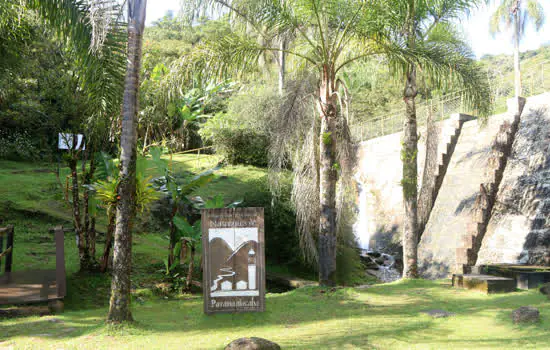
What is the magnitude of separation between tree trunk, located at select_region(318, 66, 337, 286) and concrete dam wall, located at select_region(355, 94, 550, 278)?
278cm

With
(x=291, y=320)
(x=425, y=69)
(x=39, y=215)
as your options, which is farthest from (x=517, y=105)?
(x=39, y=215)

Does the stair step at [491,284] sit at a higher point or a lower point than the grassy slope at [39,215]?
lower

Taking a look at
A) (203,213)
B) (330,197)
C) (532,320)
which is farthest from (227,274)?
(532,320)

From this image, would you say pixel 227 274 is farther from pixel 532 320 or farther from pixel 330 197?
pixel 532 320

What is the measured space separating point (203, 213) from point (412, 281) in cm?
549

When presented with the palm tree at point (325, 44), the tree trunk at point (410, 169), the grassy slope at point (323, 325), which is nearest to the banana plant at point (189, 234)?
the grassy slope at point (323, 325)

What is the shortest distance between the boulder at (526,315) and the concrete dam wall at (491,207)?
20.0 ft

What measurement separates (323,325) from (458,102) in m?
17.5

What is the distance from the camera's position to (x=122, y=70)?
26.7ft

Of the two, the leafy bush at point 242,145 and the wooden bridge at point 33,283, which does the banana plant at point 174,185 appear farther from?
the leafy bush at point 242,145

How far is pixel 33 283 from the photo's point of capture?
27.8ft

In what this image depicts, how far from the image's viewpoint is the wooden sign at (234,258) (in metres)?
7.48

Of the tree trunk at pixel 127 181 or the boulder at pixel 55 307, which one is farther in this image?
the boulder at pixel 55 307

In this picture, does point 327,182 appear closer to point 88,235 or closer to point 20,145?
point 88,235
